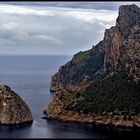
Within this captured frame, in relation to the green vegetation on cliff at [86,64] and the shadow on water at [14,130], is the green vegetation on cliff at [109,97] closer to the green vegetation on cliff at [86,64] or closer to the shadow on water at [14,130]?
the shadow on water at [14,130]

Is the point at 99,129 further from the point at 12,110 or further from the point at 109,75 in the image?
the point at 109,75

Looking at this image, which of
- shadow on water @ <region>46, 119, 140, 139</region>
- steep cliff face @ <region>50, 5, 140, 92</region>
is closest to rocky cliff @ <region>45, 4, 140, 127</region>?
steep cliff face @ <region>50, 5, 140, 92</region>

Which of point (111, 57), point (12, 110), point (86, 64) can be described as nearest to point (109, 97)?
point (12, 110)

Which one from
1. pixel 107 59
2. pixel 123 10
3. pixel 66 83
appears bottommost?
pixel 66 83

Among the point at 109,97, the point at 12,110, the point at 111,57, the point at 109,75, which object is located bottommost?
the point at 12,110

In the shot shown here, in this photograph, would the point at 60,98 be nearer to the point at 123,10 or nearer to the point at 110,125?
the point at 110,125

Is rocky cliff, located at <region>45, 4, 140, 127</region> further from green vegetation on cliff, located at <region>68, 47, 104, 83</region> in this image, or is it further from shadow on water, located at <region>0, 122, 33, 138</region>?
shadow on water, located at <region>0, 122, 33, 138</region>

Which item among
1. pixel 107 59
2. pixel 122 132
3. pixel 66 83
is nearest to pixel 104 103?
pixel 122 132
